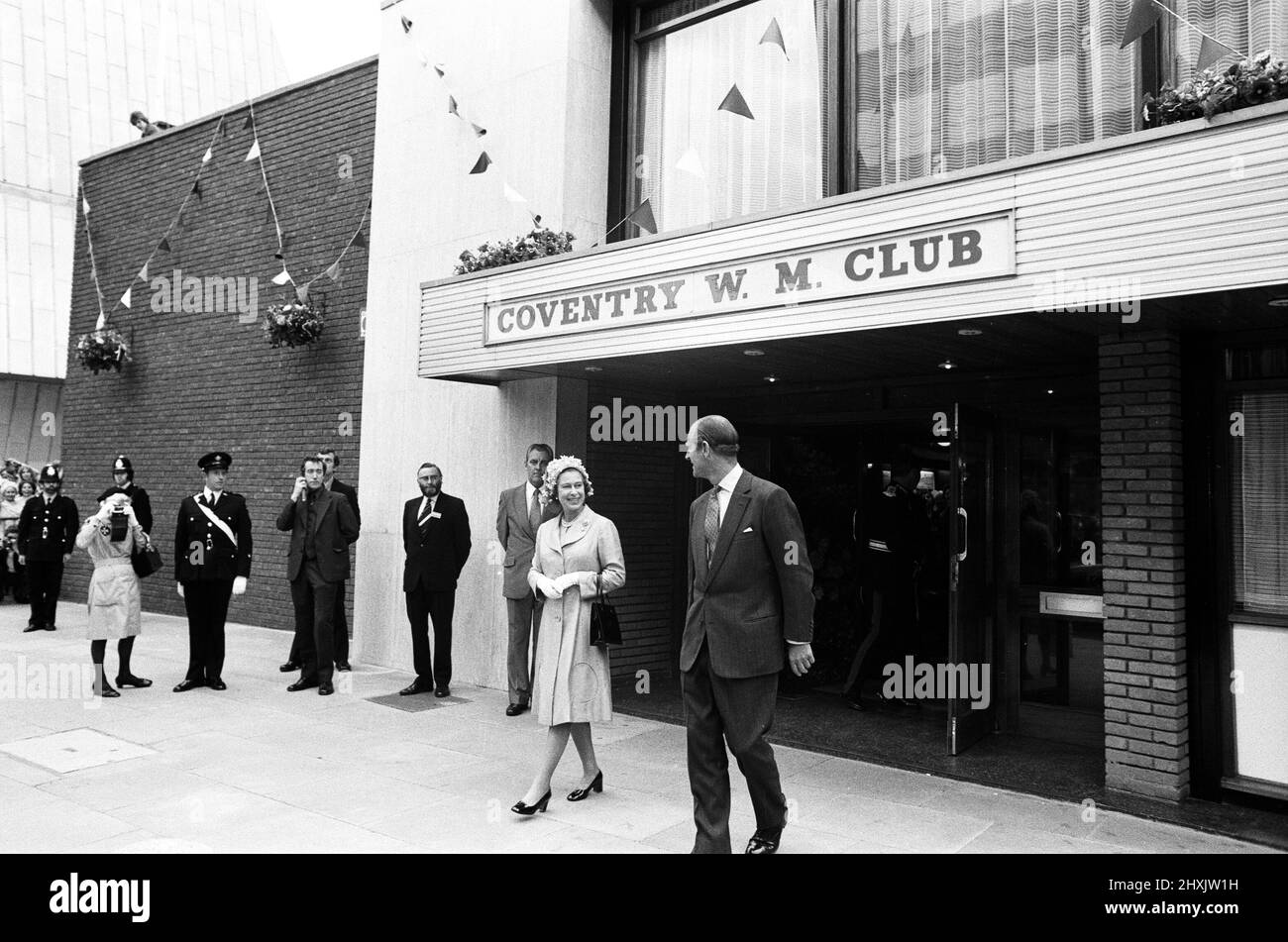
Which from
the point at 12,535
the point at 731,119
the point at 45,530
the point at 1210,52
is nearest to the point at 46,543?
the point at 45,530

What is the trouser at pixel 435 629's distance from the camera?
829 cm

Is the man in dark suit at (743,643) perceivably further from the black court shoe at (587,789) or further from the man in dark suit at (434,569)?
the man in dark suit at (434,569)

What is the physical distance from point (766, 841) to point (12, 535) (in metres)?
13.9

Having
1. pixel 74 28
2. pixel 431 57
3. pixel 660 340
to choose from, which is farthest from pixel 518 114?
pixel 74 28

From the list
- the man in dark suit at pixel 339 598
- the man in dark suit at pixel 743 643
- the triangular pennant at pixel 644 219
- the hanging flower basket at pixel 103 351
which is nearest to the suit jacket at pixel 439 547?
the man in dark suit at pixel 339 598

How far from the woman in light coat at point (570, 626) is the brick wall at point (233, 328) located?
632cm

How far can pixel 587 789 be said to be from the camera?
5.40 meters

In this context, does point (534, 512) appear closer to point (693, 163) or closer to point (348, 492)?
point (348, 492)

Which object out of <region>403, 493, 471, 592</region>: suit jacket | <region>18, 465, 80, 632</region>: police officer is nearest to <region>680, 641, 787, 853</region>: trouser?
<region>403, 493, 471, 592</region>: suit jacket

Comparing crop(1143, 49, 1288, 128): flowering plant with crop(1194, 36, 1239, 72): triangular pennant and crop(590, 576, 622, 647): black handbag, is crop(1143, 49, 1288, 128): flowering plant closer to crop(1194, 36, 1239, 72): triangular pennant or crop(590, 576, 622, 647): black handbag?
crop(1194, 36, 1239, 72): triangular pennant

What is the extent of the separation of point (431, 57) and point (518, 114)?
5.28ft

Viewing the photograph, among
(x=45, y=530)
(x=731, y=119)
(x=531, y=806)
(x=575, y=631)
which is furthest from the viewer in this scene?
(x=45, y=530)

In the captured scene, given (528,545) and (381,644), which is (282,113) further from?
(528,545)
